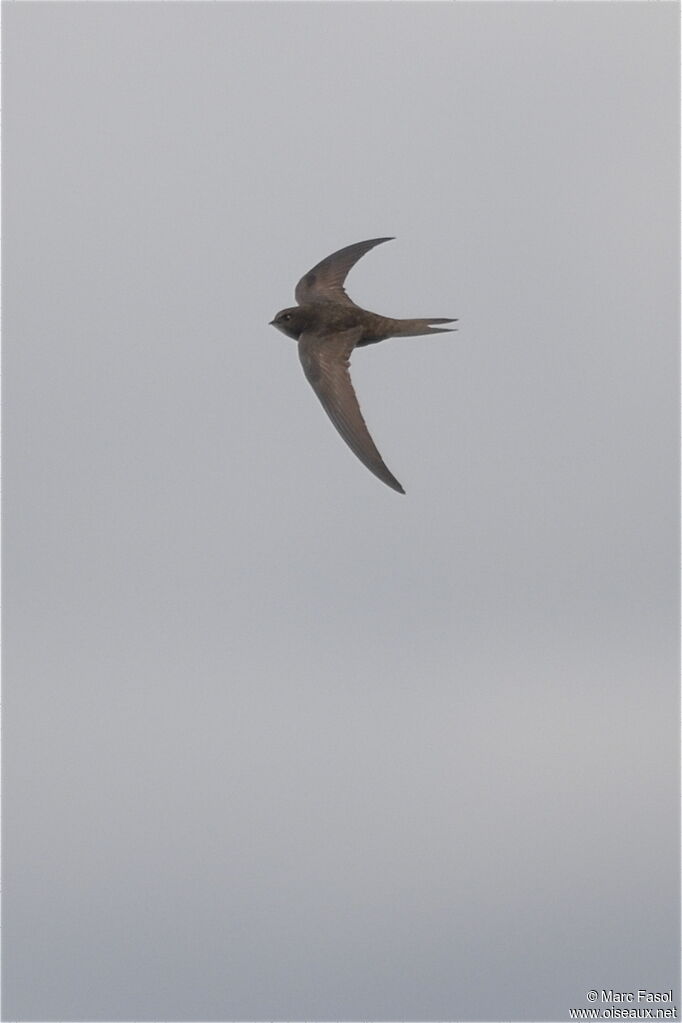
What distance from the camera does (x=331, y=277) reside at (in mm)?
23562

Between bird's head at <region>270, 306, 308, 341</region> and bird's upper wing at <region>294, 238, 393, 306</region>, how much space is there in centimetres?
86

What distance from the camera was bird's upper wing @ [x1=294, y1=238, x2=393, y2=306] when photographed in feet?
75.9

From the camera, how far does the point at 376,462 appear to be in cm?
1853

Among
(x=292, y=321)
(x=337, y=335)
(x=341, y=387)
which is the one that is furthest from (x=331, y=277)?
(x=341, y=387)

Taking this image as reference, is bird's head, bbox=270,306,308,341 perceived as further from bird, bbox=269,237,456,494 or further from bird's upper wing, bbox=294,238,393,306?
bird's upper wing, bbox=294,238,393,306

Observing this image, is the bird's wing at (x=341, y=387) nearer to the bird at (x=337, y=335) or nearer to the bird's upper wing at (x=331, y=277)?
the bird at (x=337, y=335)

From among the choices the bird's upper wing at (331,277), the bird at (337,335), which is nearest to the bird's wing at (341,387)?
the bird at (337,335)

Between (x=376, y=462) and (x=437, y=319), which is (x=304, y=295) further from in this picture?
(x=376, y=462)

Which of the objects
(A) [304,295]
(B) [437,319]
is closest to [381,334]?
(B) [437,319]

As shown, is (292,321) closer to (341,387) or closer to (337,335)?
(337,335)

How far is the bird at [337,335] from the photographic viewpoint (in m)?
19.4

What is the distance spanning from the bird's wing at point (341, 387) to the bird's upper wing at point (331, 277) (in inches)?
66.8

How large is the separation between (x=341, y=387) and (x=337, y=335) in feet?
4.33

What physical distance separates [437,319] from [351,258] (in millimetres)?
3390
